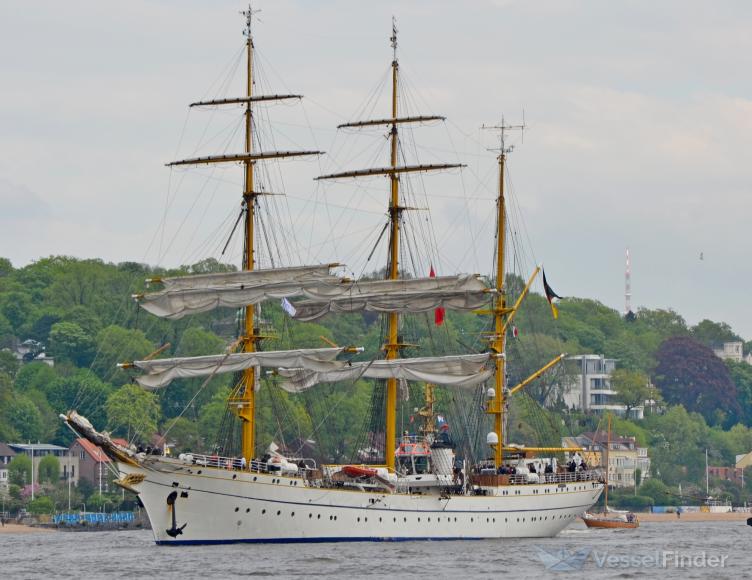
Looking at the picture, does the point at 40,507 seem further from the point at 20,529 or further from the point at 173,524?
the point at 173,524

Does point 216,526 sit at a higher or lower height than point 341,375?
lower

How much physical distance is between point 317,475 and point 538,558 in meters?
15.0

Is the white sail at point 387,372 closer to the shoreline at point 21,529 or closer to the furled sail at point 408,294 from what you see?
the furled sail at point 408,294

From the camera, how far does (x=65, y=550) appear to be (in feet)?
407

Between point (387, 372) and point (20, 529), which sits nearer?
point (387, 372)

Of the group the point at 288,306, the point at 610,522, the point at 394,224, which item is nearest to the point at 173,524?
the point at 288,306

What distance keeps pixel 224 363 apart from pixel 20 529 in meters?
59.3

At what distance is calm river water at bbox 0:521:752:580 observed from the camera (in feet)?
325

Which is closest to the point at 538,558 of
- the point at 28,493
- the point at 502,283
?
the point at 502,283

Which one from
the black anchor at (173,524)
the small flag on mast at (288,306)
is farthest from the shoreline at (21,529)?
the black anchor at (173,524)

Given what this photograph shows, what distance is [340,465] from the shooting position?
416 ft

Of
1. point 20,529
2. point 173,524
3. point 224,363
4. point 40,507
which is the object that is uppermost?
point 224,363

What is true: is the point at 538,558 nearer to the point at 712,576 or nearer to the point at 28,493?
the point at 712,576

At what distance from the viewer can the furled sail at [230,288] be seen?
122 m
